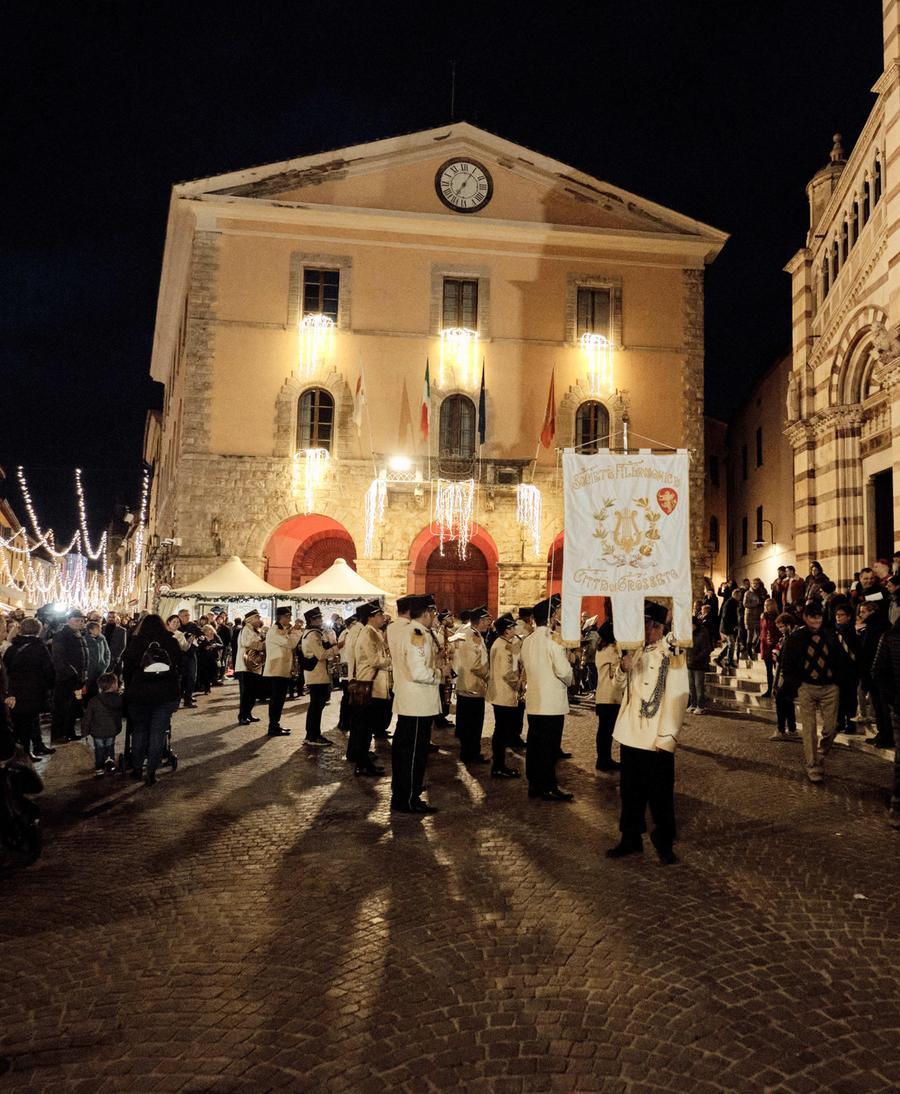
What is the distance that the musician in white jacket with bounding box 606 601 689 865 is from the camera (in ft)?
20.1

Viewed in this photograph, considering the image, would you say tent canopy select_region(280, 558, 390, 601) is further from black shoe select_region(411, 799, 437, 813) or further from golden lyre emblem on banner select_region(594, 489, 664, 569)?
golden lyre emblem on banner select_region(594, 489, 664, 569)

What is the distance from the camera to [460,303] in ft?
81.4

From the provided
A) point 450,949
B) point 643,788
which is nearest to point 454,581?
point 643,788

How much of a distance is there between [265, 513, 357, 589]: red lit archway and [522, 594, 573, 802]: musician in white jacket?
15508 millimetres

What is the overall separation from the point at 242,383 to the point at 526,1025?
21.9 meters

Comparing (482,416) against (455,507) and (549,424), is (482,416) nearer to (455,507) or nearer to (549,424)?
(549,424)

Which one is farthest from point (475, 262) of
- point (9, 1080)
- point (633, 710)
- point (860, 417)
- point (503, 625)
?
point (9, 1080)

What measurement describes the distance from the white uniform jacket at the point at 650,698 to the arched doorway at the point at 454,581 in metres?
18.1

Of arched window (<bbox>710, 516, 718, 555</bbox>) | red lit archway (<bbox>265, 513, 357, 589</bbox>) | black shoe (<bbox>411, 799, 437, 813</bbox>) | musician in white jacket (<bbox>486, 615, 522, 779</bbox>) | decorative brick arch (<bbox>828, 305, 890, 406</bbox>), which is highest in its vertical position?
decorative brick arch (<bbox>828, 305, 890, 406</bbox>)

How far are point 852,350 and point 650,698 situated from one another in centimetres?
1367

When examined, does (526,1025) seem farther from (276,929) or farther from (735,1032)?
(276,929)

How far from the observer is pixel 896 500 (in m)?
13.9

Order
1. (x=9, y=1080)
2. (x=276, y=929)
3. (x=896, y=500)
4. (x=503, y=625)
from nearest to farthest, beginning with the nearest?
(x=9, y=1080) < (x=276, y=929) < (x=503, y=625) < (x=896, y=500)

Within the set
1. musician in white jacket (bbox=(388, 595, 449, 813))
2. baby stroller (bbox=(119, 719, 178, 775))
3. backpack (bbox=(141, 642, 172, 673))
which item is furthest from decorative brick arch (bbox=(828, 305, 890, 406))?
baby stroller (bbox=(119, 719, 178, 775))
